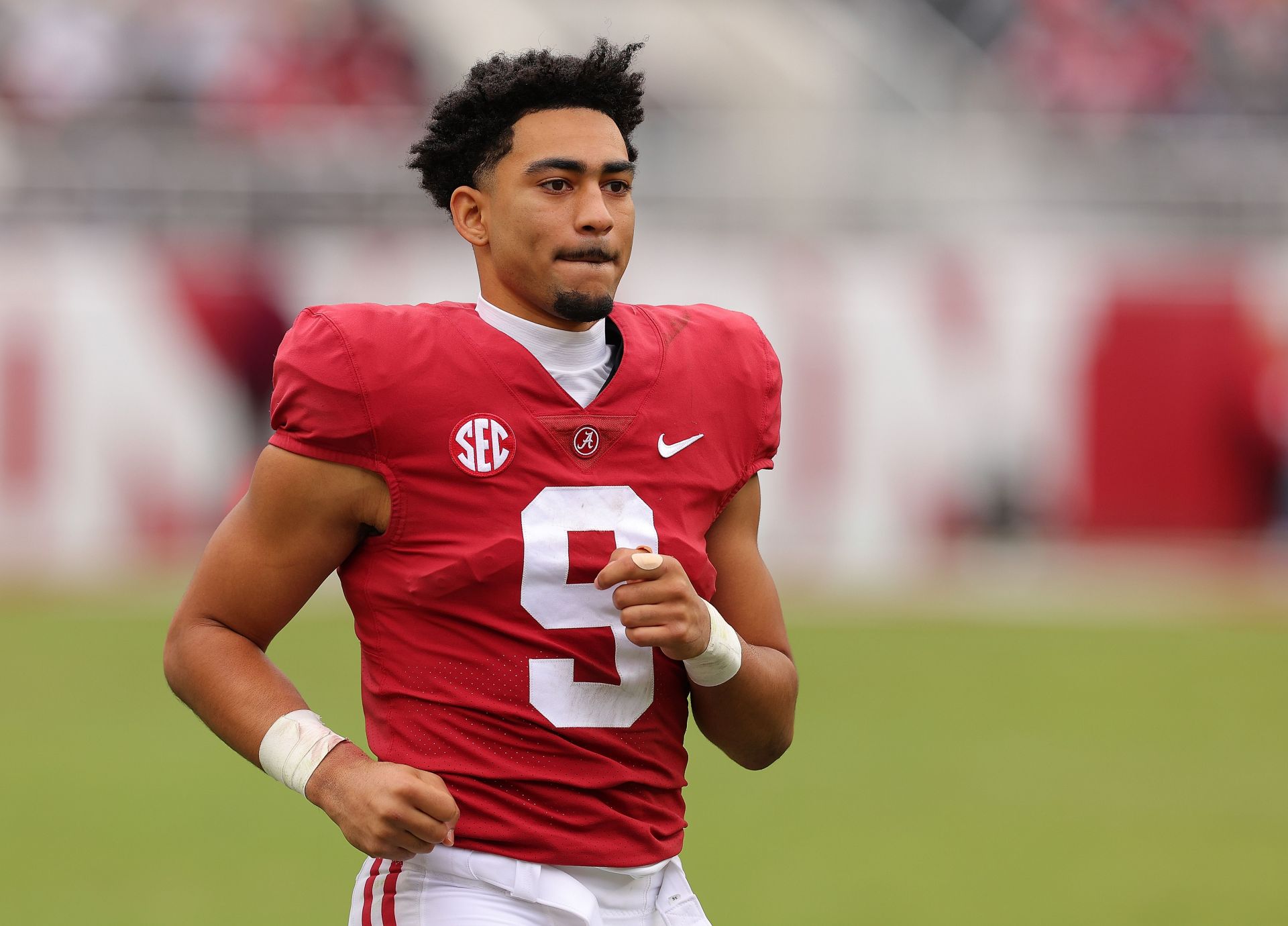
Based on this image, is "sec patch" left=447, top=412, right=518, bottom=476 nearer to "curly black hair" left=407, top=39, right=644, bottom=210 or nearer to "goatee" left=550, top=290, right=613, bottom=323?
"goatee" left=550, top=290, right=613, bottom=323

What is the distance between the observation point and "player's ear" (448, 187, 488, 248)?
9.56 ft

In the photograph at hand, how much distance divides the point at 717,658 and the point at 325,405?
67cm

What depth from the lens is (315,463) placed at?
267 cm

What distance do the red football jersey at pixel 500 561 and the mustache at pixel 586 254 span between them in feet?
0.50

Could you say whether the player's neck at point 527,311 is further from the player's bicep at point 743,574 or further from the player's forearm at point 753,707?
the player's forearm at point 753,707

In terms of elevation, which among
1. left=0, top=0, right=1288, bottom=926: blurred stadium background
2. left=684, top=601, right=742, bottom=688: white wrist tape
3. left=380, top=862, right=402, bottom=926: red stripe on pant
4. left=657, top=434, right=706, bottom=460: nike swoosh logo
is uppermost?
left=0, top=0, right=1288, bottom=926: blurred stadium background

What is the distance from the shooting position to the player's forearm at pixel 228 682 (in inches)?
107

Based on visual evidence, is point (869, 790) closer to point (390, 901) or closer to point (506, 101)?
point (390, 901)

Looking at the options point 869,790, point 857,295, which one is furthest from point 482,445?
point 857,295

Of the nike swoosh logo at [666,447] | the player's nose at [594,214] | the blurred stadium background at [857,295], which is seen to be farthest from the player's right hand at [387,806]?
the blurred stadium background at [857,295]

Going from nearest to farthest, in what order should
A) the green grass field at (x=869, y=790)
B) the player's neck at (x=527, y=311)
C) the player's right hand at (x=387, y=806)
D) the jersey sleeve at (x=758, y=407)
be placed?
the player's right hand at (x=387, y=806), the player's neck at (x=527, y=311), the jersey sleeve at (x=758, y=407), the green grass field at (x=869, y=790)

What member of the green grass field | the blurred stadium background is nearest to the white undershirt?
the green grass field

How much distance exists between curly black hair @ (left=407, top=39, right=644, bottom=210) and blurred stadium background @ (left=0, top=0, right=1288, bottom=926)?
744cm

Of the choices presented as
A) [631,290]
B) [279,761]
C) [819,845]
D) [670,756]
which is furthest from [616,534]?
[631,290]
